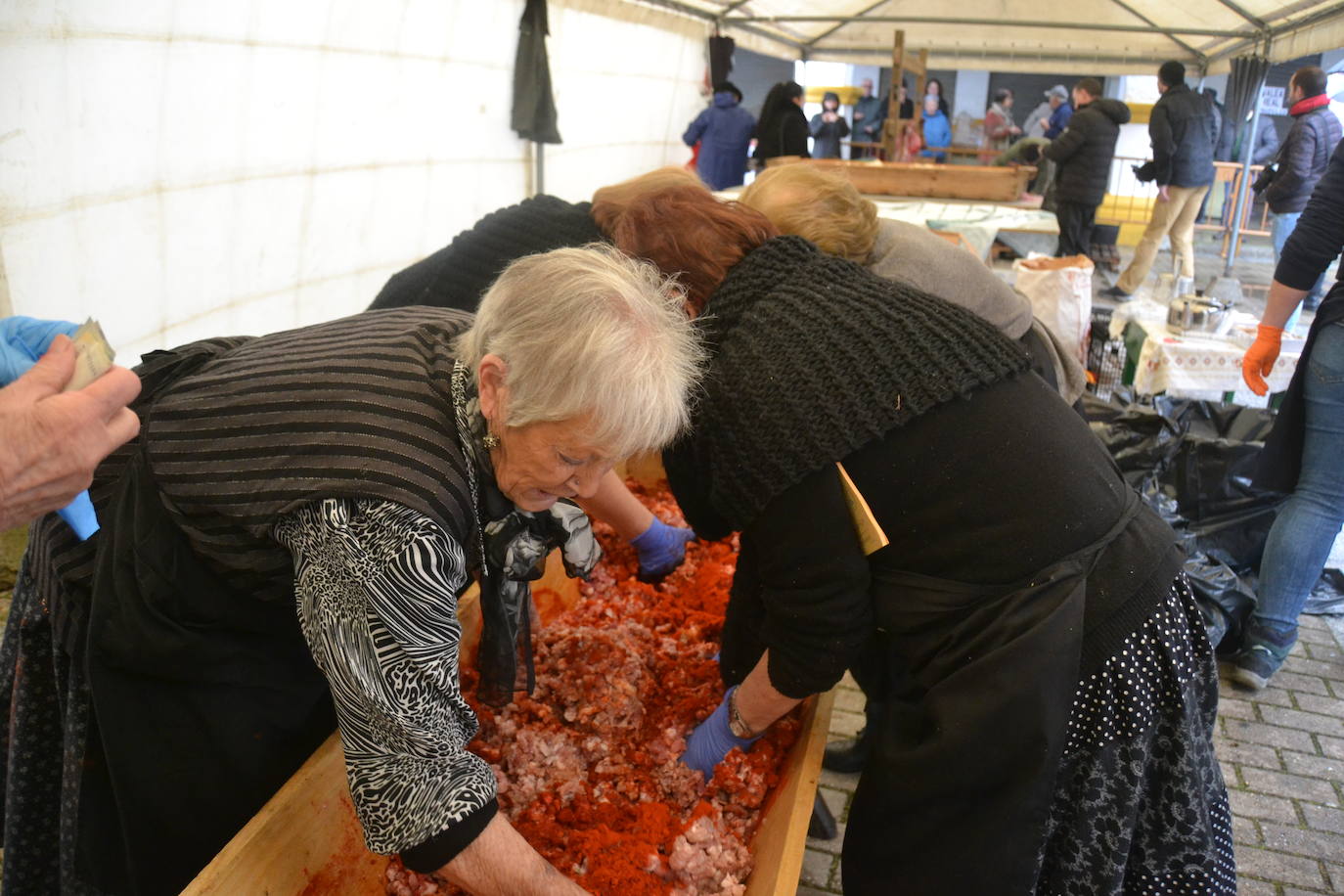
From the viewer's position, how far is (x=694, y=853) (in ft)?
5.14

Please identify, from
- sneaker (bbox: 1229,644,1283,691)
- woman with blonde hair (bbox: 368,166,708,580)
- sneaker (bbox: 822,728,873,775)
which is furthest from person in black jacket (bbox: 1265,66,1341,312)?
woman with blonde hair (bbox: 368,166,708,580)

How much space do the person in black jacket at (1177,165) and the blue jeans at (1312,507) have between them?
5512 millimetres

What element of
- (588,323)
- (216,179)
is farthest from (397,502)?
(216,179)

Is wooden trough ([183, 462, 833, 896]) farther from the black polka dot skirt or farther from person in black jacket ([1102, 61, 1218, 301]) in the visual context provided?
person in black jacket ([1102, 61, 1218, 301])

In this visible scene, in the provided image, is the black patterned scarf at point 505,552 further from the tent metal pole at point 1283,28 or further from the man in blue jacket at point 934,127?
the man in blue jacket at point 934,127

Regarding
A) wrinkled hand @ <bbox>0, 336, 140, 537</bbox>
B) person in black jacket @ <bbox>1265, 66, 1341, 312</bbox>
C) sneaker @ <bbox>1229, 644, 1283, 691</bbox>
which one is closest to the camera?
wrinkled hand @ <bbox>0, 336, 140, 537</bbox>

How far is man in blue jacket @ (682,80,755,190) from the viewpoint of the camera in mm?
9414

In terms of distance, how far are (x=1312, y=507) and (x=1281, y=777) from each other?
84cm

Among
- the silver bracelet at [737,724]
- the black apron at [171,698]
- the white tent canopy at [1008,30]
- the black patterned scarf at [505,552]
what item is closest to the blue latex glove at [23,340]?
the black apron at [171,698]

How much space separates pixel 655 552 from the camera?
2480 millimetres

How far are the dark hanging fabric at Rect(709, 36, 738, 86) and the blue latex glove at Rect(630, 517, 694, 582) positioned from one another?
9025 mm

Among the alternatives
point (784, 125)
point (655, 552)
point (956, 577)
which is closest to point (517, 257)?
point (655, 552)

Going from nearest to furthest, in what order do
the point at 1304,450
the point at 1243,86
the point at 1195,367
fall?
1. the point at 1304,450
2. the point at 1195,367
3. the point at 1243,86

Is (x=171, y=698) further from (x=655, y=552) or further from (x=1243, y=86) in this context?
(x=1243, y=86)
